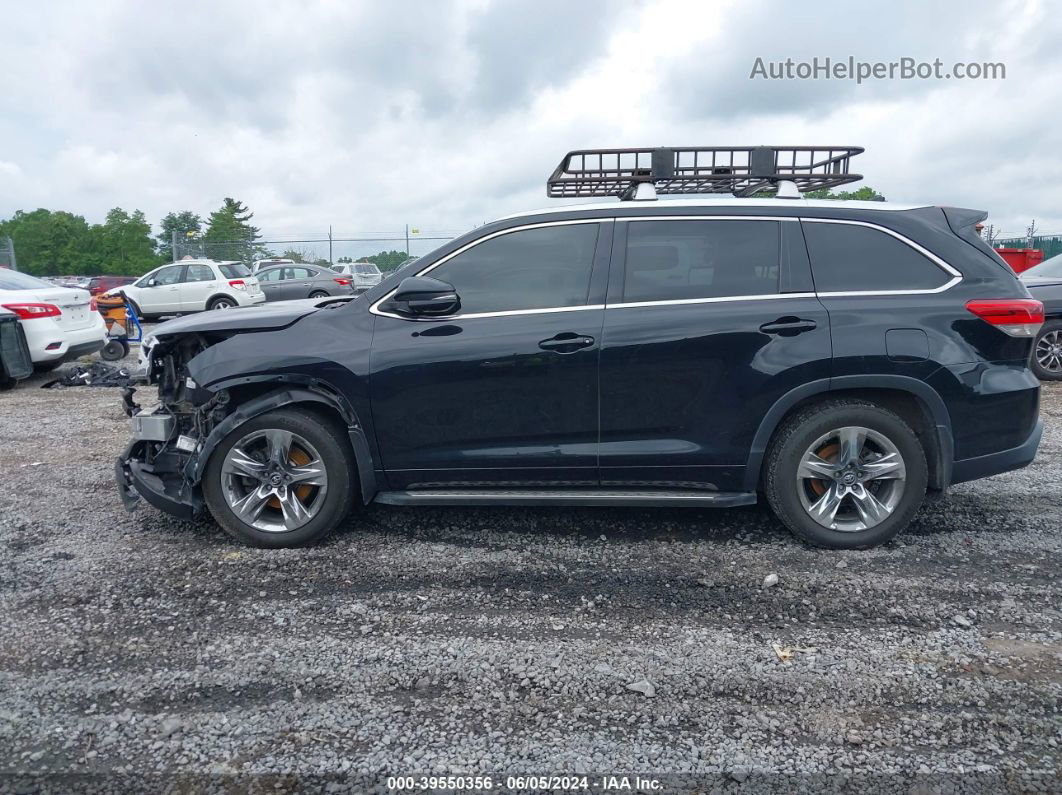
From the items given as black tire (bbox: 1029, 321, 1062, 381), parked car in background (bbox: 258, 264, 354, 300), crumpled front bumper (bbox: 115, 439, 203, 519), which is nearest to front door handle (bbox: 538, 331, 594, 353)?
crumpled front bumper (bbox: 115, 439, 203, 519)

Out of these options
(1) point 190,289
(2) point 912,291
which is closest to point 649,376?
(2) point 912,291

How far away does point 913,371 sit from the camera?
3701mm

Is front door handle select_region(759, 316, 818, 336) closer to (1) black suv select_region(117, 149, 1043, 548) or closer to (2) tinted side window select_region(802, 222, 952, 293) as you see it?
(1) black suv select_region(117, 149, 1043, 548)

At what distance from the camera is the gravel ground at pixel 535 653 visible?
2318 millimetres

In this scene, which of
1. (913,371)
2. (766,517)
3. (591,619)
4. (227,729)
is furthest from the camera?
(766,517)

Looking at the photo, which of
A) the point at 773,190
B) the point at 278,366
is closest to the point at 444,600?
the point at 278,366

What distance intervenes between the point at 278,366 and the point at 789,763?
2.92 meters

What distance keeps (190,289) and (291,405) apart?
58.0ft

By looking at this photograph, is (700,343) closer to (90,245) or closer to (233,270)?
(233,270)

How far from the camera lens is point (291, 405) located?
3949 millimetres

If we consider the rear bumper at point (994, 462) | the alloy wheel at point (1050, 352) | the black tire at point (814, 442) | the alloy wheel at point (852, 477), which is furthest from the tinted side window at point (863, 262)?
the alloy wheel at point (1050, 352)

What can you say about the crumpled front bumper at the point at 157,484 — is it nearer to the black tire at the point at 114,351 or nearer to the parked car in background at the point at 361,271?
the black tire at the point at 114,351

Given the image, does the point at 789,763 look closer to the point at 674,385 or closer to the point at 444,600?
the point at 444,600

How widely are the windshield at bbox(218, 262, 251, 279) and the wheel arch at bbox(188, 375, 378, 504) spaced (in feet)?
56.9
